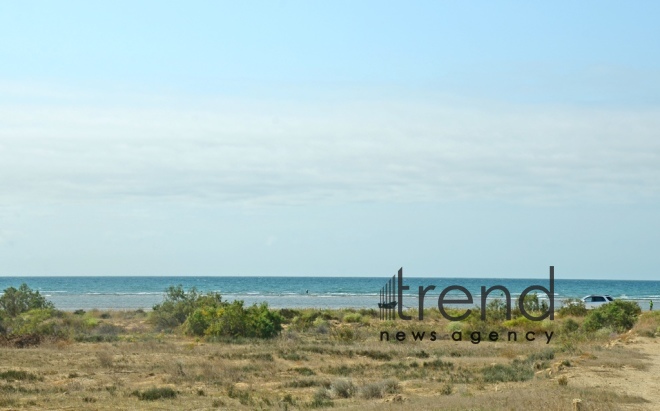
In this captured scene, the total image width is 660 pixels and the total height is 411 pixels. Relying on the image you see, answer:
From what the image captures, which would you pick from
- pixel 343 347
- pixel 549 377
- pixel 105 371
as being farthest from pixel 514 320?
pixel 105 371

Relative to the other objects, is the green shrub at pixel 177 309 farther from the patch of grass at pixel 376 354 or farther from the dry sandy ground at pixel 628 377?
the dry sandy ground at pixel 628 377

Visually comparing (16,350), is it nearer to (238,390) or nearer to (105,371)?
(105,371)

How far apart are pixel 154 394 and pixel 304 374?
19.8 feet

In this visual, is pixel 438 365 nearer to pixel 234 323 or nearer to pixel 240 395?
pixel 240 395

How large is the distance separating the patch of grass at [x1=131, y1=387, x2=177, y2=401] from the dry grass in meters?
0.03

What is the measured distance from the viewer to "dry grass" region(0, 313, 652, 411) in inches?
707

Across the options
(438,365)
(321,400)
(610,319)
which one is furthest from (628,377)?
(610,319)

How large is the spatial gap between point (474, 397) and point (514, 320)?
2762cm

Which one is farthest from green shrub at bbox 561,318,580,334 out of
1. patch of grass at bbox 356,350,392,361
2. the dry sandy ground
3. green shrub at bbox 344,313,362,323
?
patch of grass at bbox 356,350,392,361

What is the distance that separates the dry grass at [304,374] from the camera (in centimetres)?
1797

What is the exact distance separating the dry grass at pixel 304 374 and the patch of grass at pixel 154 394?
0.03m

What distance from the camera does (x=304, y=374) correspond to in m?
24.3

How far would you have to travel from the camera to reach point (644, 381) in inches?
815

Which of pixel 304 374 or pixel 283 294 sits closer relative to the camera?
pixel 304 374
